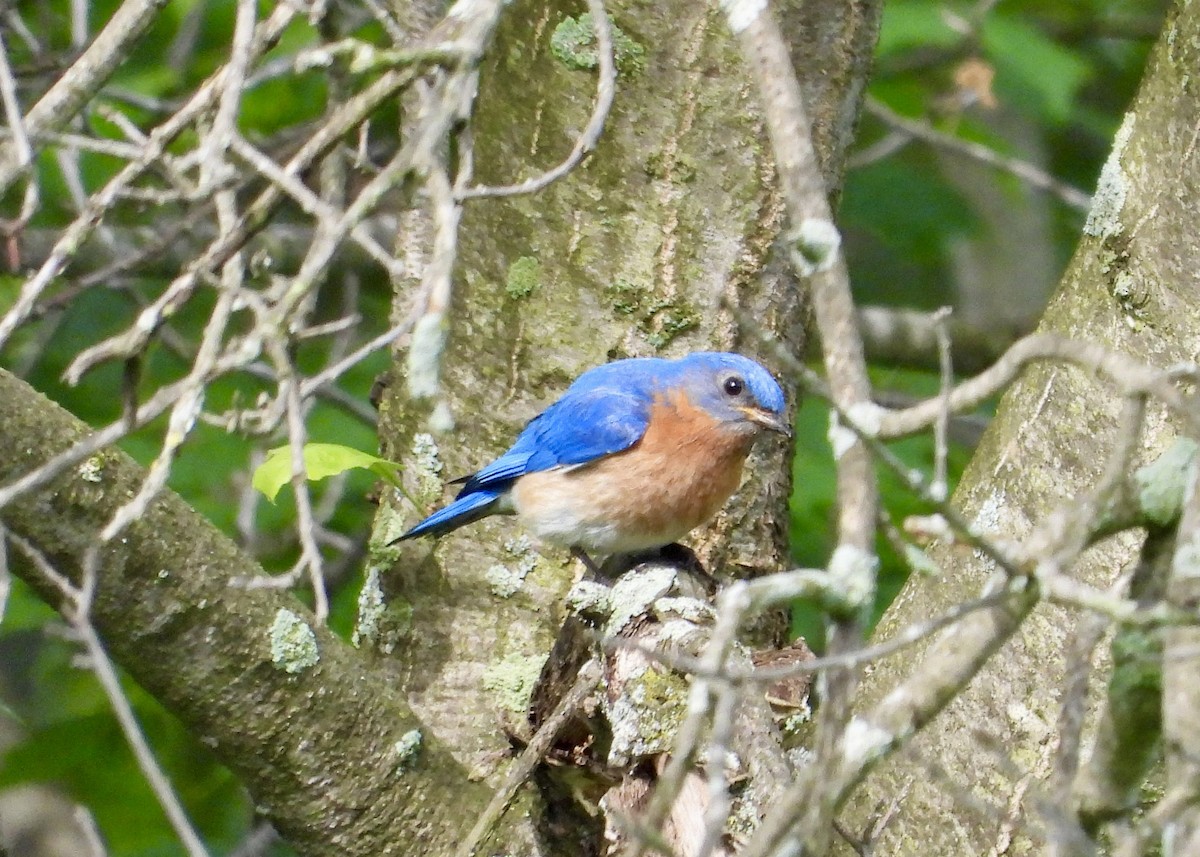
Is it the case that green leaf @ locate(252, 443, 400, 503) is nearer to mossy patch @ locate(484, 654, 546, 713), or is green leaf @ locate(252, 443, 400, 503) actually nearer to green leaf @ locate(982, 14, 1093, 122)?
mossy patch @ locate(484, 654, 546, 713)

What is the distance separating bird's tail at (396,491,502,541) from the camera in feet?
12.2

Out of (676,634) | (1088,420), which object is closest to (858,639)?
(676,634)

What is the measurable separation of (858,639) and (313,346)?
16.9 feet

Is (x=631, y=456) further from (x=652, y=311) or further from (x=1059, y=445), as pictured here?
(x=1059, y=445)

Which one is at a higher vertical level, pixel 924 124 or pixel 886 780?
pixel 924 124

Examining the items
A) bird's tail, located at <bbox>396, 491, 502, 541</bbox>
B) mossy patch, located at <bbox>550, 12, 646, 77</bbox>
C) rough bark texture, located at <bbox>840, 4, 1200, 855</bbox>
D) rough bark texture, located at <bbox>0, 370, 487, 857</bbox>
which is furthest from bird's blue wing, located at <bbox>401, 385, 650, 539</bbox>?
rough bark texture, located at <bbox>840, 4, 1200, 855</bbox>

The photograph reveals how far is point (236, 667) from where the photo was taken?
2.92 m

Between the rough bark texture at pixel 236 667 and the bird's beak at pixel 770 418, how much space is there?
4.54 ft

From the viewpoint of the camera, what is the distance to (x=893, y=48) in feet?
21.2

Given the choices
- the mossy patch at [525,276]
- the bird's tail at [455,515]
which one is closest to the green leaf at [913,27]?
the mossy patch at [525,276]

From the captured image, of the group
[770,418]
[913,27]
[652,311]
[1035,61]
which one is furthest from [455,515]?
[1035,61]

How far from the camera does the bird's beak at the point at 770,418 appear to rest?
13.4 ft

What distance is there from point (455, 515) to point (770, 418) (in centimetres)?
97

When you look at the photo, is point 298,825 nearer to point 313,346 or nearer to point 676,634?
point 676,634
